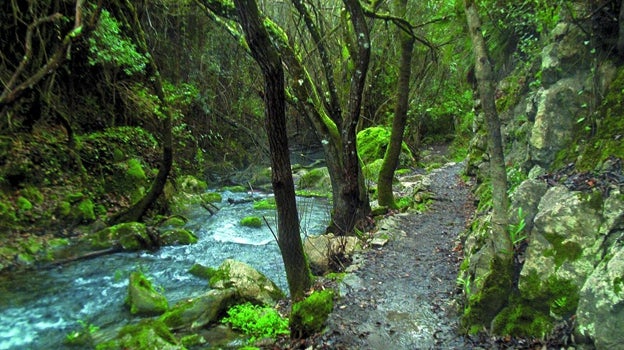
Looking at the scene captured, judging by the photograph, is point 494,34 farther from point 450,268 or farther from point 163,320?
point 163,320

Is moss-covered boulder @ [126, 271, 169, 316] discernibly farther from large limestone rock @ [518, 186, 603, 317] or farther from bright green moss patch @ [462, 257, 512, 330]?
large limestone rock @ [518, 186, 603, 317]

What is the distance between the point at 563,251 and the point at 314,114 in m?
5.48

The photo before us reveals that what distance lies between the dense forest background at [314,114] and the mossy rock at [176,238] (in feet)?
4.00

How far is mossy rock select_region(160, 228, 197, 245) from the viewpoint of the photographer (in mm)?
9797

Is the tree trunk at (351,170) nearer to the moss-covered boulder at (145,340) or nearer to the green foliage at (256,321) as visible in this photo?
the green foliage at (256,321)

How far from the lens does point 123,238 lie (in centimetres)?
931

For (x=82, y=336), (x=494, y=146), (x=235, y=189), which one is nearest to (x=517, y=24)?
(x=494, y=146)

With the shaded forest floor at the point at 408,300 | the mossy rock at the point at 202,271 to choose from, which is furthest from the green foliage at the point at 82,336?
the shaded forest floor at the point at 408,300

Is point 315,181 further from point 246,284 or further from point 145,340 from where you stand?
point 145,340

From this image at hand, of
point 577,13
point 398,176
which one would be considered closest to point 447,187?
point 398,176

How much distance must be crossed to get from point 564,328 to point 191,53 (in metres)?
15.5

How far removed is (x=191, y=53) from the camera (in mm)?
16141

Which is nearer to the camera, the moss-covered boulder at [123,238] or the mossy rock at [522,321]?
the mossy rock at [522,321]

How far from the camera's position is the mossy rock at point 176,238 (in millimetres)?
9797
